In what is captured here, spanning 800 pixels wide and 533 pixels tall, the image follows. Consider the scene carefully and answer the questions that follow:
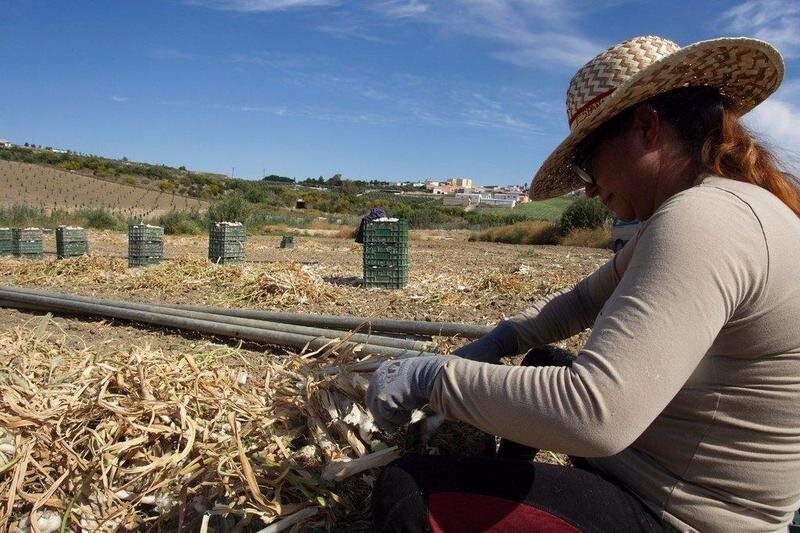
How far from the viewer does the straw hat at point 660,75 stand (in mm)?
1374

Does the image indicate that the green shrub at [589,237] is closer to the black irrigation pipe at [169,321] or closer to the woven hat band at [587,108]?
the black irrigation pipe at [169,321]

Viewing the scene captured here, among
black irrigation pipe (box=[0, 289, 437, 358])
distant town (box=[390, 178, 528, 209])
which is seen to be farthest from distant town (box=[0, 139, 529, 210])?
black irrigation pipe (box=[0, 289, 437, 358])

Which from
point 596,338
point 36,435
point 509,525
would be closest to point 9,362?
point 36,435

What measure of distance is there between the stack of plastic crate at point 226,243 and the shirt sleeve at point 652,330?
10130 mm

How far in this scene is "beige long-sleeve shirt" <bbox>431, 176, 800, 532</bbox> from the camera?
1083mm

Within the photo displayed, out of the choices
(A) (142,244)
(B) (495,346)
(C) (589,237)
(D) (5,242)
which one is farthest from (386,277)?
(C) (589,237)

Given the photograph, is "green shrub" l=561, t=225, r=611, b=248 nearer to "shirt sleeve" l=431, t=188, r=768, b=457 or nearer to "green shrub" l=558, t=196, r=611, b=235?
"green shrub" l=558, t=196, r=611, b=235

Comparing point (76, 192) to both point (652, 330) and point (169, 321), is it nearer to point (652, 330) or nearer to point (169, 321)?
point (169, 321)

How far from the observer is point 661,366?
3.54 feet

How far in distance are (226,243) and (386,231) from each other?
384 centimetres

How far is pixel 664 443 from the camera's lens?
132 cm

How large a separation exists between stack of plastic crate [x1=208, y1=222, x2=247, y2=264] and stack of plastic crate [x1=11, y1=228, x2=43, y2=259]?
180 inches

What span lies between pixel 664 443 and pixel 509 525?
0.39 meters

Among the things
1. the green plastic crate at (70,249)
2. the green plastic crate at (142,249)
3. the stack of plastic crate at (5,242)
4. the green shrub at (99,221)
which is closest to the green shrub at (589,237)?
the green plastic crate at (142,249)
